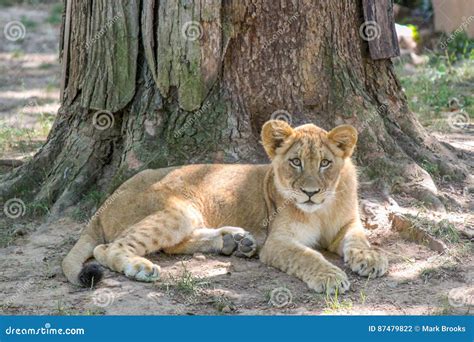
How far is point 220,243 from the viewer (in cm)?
582

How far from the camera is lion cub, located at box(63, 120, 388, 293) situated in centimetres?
547

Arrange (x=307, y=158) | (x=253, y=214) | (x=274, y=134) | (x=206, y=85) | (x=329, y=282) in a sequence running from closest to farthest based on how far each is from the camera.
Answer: (x=329, y=282) < (x=307, y=158) < (x=274, y=134) < (x=253, y=214) < (x=206, y=85)

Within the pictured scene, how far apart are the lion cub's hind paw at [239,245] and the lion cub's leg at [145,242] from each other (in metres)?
0.28

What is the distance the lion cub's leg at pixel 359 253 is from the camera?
537 centimetres

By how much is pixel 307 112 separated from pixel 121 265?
1.86 metres

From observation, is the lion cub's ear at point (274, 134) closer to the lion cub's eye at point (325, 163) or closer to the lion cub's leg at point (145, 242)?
the lion cub's eye at point (325, 163)

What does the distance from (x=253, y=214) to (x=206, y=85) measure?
0.97m

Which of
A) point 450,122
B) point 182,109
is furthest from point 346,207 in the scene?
point 450,122

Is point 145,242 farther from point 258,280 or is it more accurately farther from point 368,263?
point 368,263

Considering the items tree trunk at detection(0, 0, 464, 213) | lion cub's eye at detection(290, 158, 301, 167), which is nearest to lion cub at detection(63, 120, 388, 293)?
lion cub's eye at detection(290, 158, 301, 167)

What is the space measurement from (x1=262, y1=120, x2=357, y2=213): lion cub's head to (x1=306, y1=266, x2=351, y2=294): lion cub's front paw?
565 millimetres

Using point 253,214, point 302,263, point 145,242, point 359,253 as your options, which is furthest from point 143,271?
point 359,253

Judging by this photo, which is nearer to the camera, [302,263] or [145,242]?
[302,263]

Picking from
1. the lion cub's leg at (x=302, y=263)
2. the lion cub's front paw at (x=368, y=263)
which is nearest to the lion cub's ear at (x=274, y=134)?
the lion cub's leg at (x=302, y=263)
